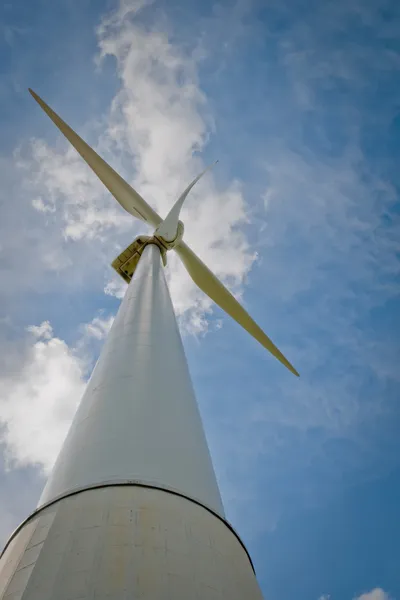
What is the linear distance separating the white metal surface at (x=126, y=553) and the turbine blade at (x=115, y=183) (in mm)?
17208

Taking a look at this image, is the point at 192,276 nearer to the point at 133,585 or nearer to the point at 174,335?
the point at 174,335

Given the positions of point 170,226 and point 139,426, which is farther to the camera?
point 170,226

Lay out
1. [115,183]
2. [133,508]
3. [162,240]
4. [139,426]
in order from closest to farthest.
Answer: [133,508], [139,426], [162,240], [115,183]

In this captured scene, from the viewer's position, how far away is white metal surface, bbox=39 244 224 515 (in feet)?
17.4

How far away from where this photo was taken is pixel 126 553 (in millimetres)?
4051

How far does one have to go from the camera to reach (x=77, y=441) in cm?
601

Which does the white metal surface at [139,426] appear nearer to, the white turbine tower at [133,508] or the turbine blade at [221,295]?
the white turbine tower at [133,508]

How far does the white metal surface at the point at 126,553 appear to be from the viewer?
12.6 feet

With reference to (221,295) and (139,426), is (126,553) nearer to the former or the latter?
(139,426)

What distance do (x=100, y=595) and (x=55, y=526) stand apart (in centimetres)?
105

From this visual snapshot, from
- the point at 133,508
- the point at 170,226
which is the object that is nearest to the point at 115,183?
the point at 170,226

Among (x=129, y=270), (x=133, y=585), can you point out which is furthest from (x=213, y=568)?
(x=129, y=270)

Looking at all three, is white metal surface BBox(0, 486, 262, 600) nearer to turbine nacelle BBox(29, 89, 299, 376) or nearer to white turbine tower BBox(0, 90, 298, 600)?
white turbine tower BBox(0, 90, 298, 600)

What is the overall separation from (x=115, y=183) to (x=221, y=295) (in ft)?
23.4
